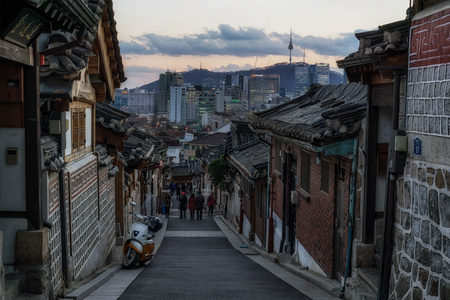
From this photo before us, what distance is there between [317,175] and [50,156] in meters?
6.66

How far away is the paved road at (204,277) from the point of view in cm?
1053

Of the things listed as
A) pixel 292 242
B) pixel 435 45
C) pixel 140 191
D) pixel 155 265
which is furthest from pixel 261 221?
pixel 435 45

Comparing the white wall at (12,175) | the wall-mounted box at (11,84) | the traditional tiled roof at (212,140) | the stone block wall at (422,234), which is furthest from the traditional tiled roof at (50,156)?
the traditional tiled roof at (212,140)

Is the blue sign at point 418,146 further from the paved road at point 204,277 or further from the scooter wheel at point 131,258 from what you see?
the scooter wheel at point 131,258

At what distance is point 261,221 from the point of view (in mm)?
22312

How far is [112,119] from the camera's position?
16.2 m

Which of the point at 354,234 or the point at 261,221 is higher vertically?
the point at 354,234

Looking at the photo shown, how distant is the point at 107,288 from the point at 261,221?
11.8 metres

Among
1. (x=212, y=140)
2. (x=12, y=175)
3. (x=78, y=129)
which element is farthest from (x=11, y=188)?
(x=212, y=140)

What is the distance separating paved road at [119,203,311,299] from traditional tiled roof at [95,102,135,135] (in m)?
3.91

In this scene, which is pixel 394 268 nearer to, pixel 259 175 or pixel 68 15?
pixel 68 15

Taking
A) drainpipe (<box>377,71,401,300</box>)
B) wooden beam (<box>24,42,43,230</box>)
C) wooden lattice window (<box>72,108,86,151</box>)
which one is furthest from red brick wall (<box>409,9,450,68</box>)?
wooden lattice window (<box>72,108,86,151</box>)

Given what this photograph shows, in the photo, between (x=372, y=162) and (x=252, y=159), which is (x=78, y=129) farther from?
(x=252, y=159)

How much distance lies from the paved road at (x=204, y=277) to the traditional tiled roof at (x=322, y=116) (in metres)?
3.14
